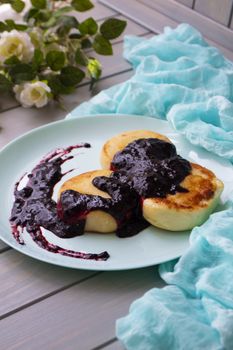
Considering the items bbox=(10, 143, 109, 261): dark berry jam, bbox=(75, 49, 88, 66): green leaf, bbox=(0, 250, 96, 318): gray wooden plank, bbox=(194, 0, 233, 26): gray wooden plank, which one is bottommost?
bbox=(0, 250, 96, 318): gray wooden plank

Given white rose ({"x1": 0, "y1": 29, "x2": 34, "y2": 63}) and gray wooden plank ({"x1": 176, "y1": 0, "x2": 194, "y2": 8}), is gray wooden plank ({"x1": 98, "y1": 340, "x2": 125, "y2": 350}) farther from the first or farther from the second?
gray wooden plank ({"x1": 176, "y1": 0, "x2": 194, "y2": 8})

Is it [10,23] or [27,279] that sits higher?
[10,23]

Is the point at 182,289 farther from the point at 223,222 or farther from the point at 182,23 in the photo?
the point at 182,23

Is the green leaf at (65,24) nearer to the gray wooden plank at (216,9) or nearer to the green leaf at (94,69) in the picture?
the green leaf at (94,69)

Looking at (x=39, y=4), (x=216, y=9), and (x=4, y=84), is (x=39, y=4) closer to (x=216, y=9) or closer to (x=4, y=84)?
(x=4, y=84)

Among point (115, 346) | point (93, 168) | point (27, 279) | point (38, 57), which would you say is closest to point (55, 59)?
point (38, 57)

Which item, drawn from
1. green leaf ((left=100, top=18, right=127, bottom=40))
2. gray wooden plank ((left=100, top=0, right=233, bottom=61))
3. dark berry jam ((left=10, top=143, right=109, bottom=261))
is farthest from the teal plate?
gray wooden plank ((left=100, top=0, right=233, bottom=61))

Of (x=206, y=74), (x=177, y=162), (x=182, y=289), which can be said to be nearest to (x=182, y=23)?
(x=206, y=74)
